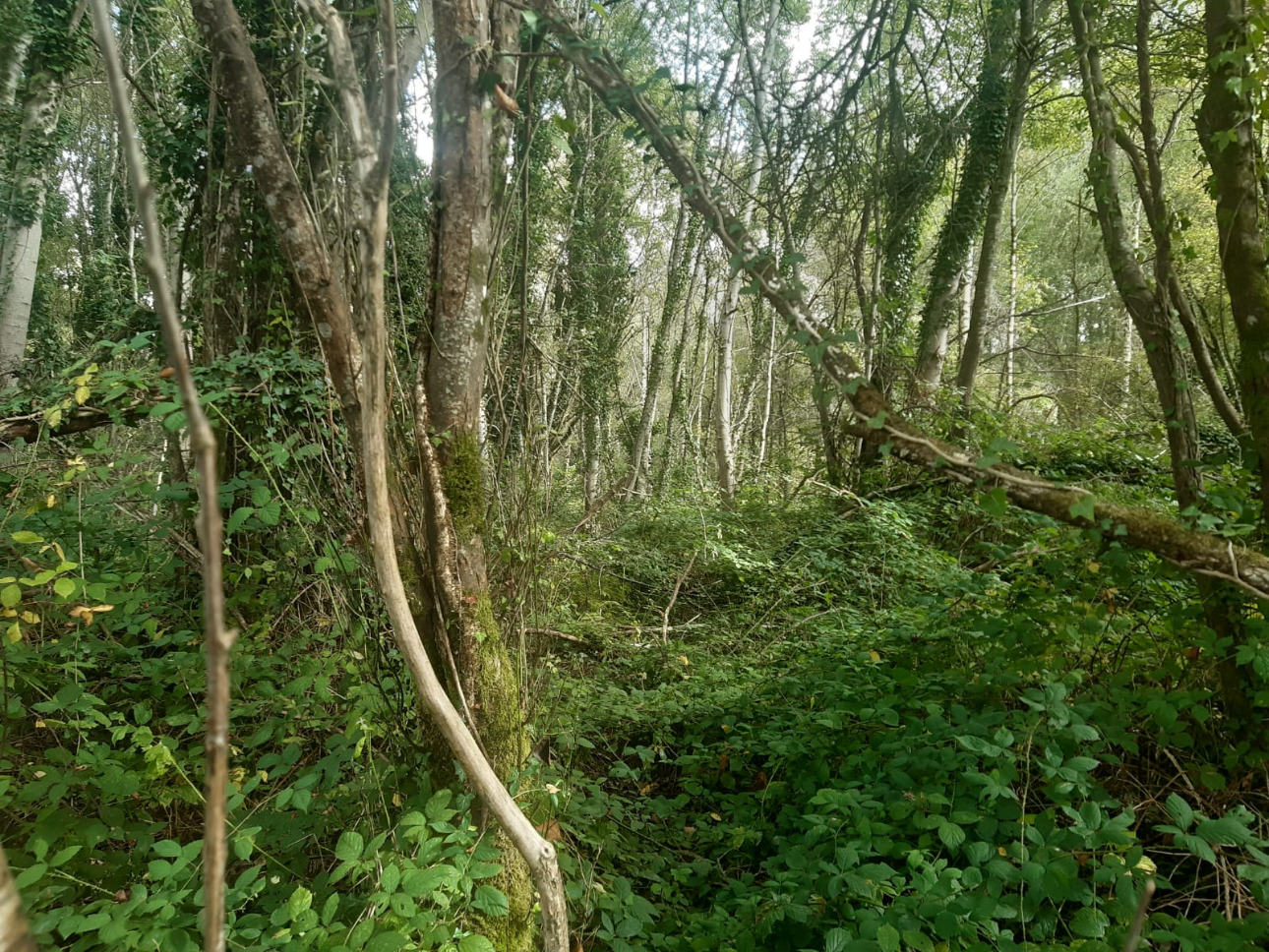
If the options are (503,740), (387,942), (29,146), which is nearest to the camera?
(387,942)

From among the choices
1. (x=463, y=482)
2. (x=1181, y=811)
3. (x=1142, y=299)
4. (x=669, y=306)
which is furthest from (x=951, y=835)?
(x=669, y=306)

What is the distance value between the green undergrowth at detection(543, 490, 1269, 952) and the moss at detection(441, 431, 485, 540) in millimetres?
1075

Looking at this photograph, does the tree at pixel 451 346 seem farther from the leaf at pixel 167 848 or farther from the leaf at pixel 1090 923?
the leaf at pixel 1090 923

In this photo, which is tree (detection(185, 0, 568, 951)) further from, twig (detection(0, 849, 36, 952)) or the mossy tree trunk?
twig (detection(0, 849, 36, 952))

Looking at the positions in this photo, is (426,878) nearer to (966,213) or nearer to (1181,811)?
(1181,811)

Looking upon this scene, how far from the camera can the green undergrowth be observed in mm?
1816

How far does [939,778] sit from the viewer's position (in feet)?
7.57

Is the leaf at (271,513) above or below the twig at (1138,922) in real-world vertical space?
above

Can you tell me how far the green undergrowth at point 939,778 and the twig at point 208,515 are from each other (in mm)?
1762

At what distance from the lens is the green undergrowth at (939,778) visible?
5.96ft

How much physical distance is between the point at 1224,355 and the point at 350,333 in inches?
122

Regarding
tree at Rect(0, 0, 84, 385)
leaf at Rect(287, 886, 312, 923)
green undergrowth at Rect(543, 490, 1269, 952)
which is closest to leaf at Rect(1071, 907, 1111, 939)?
green undergrowth at Rect(543, 490, 1269, 952)

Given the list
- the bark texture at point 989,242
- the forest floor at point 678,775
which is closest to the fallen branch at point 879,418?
the forest floor at point 678,775

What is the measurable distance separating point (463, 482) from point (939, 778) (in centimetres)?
195
